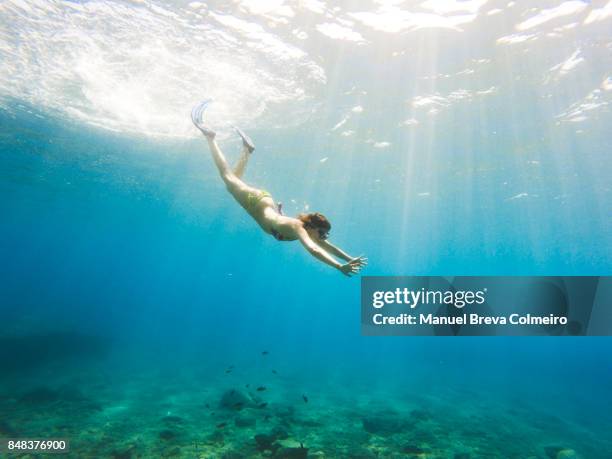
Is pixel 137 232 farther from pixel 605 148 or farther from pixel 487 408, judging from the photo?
pixel 605 148

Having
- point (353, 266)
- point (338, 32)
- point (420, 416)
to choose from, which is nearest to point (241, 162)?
point (353, 266)

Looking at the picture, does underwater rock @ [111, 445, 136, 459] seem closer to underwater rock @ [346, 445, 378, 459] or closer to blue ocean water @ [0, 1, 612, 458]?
blue ocean water @ [0, 1, 612, 458]

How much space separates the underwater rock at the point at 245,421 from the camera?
13.3m

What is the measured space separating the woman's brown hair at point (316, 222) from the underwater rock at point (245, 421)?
11746 mm

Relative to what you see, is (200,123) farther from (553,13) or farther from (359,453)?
(553,13)

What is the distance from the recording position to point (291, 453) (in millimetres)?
10680

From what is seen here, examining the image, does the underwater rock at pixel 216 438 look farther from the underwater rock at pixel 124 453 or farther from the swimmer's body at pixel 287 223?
the swimmer's body at pixel 287 223

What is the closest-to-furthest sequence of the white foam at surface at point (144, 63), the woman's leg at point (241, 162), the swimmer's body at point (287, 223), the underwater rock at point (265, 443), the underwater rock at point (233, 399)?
the swimmer's body at point (287, 223) < the woman's leg at point (241, 162) < the underwater rock at point (265, 443) < the white foam at surface at point (144, 63) < the underwater rock at point (233, 399)

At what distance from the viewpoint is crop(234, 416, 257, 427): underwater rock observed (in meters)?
13.3

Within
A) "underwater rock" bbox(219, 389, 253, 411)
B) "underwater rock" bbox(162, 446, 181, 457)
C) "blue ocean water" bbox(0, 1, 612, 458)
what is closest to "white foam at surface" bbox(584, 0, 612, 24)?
"blue ocean water" bbox(0, 1, 612, 458)

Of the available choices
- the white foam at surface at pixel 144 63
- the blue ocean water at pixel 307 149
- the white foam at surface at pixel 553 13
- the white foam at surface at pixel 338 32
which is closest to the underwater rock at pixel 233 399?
the blue ocean water at pixel 307 149

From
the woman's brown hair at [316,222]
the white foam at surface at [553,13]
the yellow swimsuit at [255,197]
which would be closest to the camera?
the woman's brown hair at [316,222]

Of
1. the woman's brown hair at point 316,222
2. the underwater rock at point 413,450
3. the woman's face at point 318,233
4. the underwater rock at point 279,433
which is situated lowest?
the underwater rock at point 413,450

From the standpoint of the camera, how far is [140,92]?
17828 millimetres
